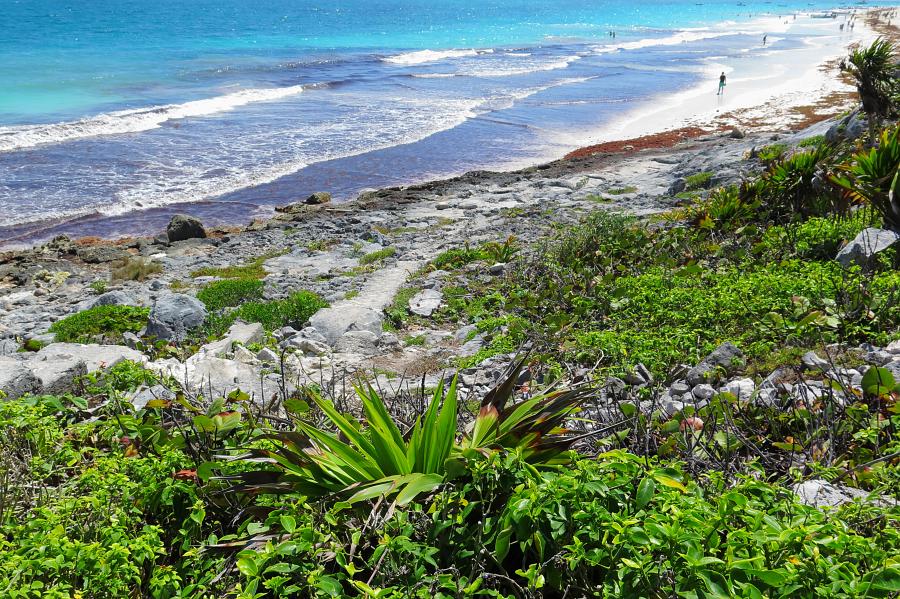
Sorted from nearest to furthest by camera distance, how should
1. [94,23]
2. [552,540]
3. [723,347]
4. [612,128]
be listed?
[552,540], [723,347], [612,128], [94,23]

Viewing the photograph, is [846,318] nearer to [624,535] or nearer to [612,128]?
[624,535]

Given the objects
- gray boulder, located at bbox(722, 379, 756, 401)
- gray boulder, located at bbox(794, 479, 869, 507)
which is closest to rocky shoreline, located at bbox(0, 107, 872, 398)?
gray boulder, located at bbox(722, 379, 756, 401)

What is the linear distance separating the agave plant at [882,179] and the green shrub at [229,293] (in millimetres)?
8609

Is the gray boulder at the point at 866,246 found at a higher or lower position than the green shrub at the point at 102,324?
higher

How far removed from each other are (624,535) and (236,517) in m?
1.89

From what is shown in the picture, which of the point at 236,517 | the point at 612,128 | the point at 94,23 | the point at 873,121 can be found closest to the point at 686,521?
the point at 236,517

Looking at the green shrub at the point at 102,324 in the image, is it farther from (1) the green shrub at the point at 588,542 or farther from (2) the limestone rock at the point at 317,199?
(2) the limestone rock at the point at 317,199

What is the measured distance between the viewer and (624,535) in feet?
7.89

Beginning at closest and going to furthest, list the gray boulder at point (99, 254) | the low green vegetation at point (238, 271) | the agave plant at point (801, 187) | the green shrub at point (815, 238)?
the green shrub at point (815, 238) → the agave plant at point (801, 187) → the low green vegetation at point (238, 271) → the gray boulder at point (99, 254)

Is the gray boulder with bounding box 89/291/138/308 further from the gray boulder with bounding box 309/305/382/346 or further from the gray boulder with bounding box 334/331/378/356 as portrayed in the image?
the gray boulder with bounding box 334/331/378/356

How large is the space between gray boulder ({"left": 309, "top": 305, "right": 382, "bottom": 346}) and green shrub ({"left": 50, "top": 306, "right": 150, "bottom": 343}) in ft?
8.32

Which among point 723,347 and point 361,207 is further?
point 361,207

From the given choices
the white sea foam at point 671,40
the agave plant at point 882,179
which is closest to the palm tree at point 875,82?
the agave plant at point 882,179

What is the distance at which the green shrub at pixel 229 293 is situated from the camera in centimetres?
1020
